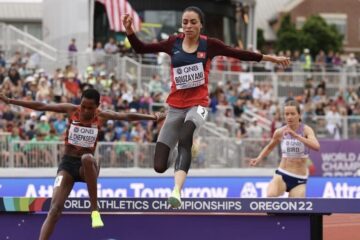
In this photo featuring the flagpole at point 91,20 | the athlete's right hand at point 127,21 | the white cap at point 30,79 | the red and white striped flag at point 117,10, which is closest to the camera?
the athlete's right hand at point 127,21

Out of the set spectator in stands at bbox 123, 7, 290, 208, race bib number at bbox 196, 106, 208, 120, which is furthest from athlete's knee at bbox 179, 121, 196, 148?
race bib number at bbox 196, 106, 208, 120

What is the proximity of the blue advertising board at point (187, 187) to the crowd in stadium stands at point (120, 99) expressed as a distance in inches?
65.3

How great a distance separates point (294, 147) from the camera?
12.3m

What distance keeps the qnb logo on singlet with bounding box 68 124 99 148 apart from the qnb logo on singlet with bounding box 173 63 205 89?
118cm

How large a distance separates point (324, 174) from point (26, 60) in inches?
375

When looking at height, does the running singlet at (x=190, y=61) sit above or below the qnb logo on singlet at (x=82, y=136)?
above

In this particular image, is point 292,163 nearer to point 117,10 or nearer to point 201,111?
point 201,111

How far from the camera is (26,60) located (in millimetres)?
25438

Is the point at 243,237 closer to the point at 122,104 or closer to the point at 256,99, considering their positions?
the point at 122,104

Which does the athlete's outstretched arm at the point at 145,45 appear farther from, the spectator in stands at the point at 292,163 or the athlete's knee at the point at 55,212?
the spectator in stands at the point at 292,163

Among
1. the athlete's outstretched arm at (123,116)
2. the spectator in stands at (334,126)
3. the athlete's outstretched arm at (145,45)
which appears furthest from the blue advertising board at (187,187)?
the athlete's outstretched arm at (145,45)

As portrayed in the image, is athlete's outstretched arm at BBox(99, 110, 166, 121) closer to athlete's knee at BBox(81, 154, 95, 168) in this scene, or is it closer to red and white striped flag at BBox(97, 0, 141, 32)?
athlete's knee at BBox(81, 154, 95, 168)

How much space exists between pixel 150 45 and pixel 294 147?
→ 137 inches

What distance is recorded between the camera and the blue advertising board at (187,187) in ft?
60.6
